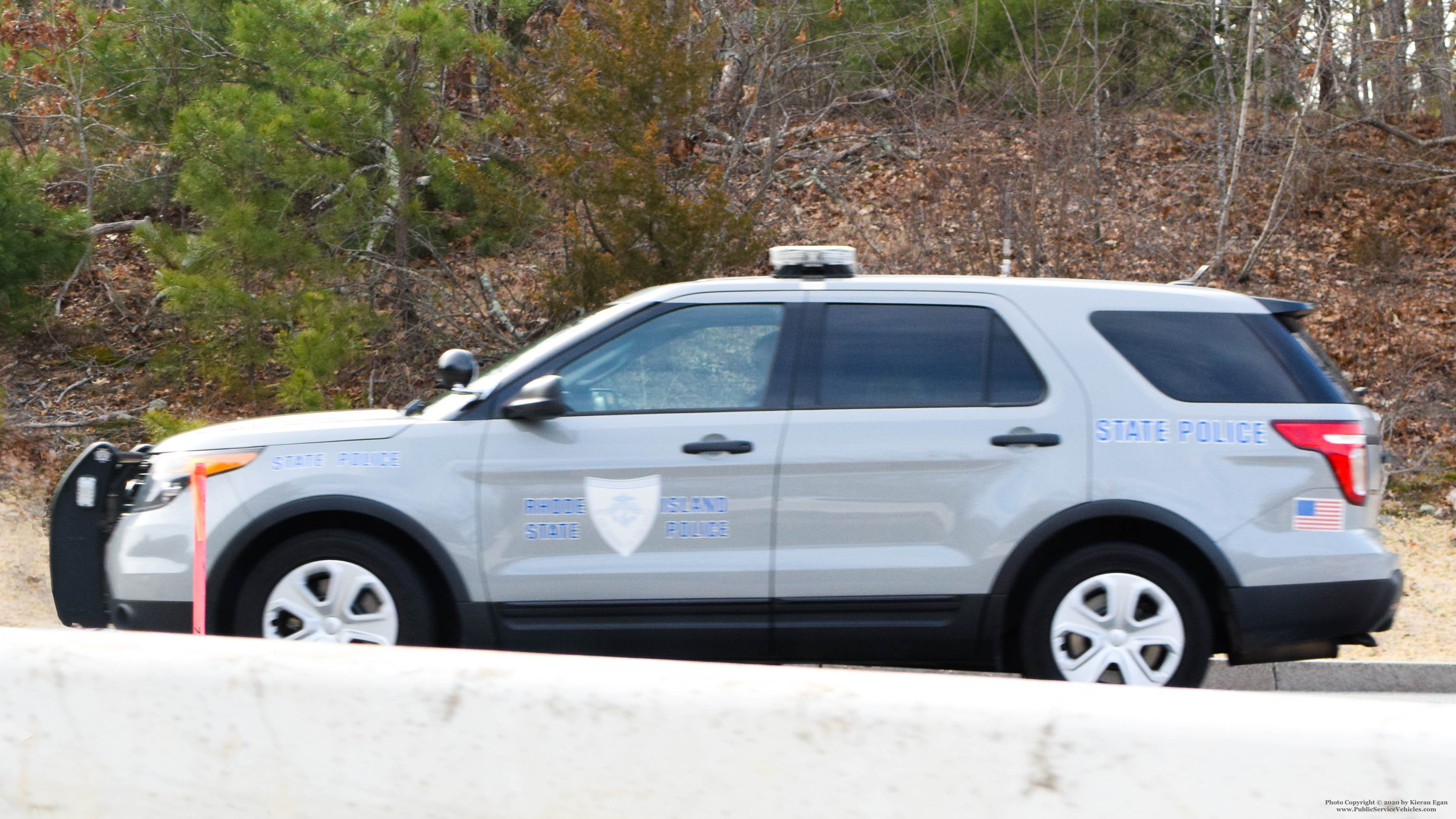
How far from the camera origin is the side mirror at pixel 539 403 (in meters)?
4.73

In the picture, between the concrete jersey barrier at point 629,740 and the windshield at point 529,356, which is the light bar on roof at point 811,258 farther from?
the concrete jersey barrier at point 629,740

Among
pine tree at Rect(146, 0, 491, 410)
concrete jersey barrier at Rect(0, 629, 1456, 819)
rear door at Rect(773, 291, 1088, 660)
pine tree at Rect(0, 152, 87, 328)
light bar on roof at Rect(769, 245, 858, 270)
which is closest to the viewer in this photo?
concrete jersey barrier at Rect(0, 629, 1456, 819)

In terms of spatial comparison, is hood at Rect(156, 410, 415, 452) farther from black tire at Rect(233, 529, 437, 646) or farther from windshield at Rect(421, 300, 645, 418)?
black tire at Rect(233, 529, 437, 646)

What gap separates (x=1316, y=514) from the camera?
471 cm

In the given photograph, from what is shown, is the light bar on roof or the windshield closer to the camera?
the windshield

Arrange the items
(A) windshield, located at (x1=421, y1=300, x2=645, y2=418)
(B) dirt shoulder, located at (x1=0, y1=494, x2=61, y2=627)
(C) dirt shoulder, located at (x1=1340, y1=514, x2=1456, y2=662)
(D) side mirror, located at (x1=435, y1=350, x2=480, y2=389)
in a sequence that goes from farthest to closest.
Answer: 1. (B) dirt shoulder, located at (x1=0, y1=494, x2=61, y2=627)
2. (C) dirt shoulder, located at (x1=1340, y1=514, x2=1456, y2=662)
3. (D) side mirror, located at (x1=435, y1=350, x2=480, y2=389)
4. (A) windshield, located at (x1=421, y1=300, x2=645, y2=418)

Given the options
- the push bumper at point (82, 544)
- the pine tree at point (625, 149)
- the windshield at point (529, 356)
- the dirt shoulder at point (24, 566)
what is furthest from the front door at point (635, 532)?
the pine tree at point (625, 149)

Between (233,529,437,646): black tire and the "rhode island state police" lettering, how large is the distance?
2.61 metres

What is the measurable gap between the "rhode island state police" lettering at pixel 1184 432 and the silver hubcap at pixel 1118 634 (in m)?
0.51

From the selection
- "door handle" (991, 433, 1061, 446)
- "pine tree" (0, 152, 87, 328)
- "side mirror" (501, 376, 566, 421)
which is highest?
"pine tree" (0, 152, 87, 328)

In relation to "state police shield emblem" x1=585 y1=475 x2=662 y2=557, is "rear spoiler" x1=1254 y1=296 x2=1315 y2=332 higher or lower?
higher

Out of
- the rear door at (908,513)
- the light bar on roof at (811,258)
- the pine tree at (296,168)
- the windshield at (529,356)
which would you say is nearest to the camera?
the rear door at (908,513)

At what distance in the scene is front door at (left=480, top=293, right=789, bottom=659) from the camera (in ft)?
15.4

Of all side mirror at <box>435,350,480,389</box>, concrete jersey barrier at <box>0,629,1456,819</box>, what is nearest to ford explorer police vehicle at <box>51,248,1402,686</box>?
side mirror at <box>435,350,480,389</box>
